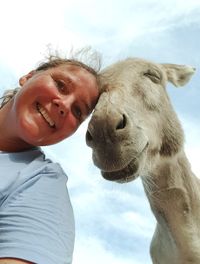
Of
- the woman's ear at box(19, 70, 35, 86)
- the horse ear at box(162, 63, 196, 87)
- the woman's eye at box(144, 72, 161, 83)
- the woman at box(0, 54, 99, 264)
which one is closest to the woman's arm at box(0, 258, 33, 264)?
the woman at box(0, 54, 99, 264)

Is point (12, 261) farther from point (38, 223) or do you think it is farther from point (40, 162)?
point (40, 162)

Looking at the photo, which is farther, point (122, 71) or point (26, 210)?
point (122, 71)

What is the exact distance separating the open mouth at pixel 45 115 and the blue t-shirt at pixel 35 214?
269 millimetres

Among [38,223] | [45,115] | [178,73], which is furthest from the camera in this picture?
[178,73]

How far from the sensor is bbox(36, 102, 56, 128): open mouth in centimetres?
221

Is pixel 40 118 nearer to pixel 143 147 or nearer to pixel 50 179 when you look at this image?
pixel 50 179

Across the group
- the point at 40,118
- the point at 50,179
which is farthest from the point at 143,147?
the point at 50,179

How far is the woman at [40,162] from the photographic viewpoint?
1.64 m

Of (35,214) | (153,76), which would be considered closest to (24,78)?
(35,214)

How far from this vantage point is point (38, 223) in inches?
66.4

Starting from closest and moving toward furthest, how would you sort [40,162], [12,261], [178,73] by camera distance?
[12,261] < [40,162] < [178,73]

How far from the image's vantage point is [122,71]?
3725mm

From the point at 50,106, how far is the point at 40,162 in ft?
1.02

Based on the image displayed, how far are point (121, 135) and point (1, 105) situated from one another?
725 mm
